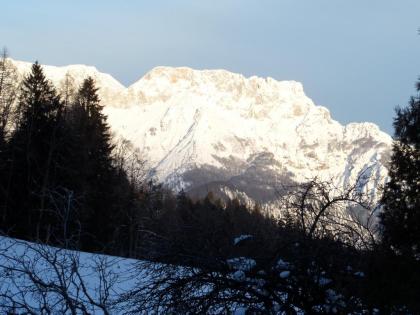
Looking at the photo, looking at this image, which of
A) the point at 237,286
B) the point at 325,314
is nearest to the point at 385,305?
the point at 325,314

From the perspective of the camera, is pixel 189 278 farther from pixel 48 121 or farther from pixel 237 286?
pixel 48 121

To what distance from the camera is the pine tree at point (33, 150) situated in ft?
103

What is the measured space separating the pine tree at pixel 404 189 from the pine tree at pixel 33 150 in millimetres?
22974

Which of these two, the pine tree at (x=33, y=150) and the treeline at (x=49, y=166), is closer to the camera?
the treeline at (x=49, y=166)

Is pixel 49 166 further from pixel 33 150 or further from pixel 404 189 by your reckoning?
pixel 404 189

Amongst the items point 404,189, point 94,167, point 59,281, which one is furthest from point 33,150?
point 59,281

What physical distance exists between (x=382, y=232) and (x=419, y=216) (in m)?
0.63

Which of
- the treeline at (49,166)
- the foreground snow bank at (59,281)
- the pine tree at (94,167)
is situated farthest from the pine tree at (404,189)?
the pine tree at (94,167)

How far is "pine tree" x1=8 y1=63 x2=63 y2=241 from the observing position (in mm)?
31438

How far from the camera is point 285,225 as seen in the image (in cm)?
608

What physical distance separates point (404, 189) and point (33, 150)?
26378 mm

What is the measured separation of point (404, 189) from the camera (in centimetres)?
901

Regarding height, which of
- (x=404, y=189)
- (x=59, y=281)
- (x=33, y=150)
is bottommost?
(x=59, y=281)

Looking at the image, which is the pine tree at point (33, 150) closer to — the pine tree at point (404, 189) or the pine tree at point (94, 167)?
the pine tree at point (94, 167)
